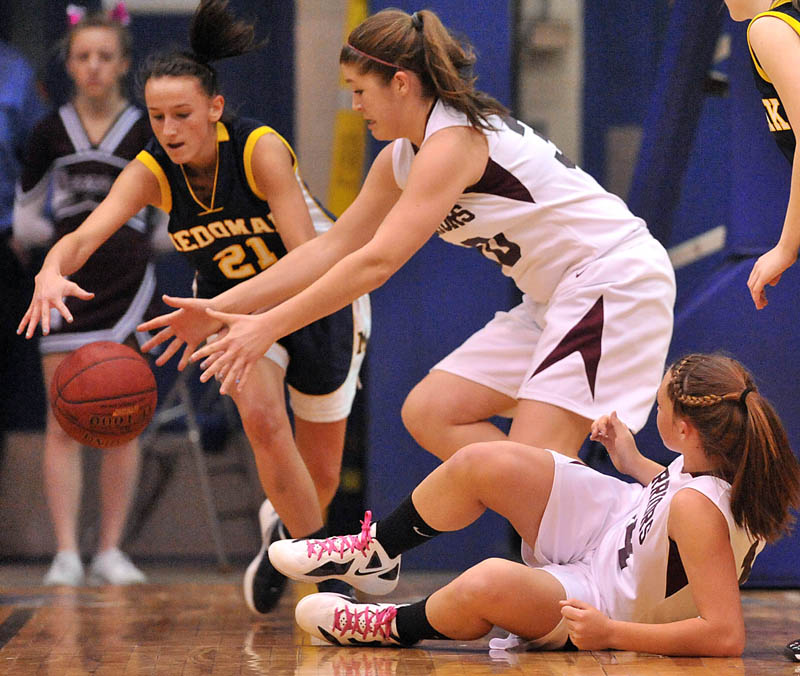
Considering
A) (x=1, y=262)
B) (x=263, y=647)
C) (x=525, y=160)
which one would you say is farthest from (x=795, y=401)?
(x=1, y=262)

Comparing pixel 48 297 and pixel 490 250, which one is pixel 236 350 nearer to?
pixel 48 297

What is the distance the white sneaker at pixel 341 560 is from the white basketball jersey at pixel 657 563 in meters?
0.53

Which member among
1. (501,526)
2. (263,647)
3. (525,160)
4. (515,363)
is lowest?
(501,526)

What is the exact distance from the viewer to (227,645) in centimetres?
289

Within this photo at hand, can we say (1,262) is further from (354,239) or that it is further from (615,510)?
(615,510)

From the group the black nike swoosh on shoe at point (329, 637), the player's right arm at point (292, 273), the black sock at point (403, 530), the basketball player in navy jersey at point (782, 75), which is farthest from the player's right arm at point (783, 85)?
the black nike swoosh on shoe at point (329, 637)

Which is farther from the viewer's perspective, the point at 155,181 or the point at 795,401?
the point at 795,401

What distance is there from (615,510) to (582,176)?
972mm

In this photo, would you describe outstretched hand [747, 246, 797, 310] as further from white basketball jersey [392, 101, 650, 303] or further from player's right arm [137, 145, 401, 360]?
player's right arm [137, 145, 401, 360]

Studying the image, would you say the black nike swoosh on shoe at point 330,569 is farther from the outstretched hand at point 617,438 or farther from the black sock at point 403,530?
the outstretched hand at point 617,438

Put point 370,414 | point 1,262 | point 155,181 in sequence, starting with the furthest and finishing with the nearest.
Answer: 1. point 1,262
2. point 370,414
3. point 155,181

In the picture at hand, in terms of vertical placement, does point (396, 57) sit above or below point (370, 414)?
above

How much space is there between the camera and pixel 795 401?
3.80 metres

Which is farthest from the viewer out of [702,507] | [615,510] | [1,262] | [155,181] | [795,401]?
[1,262]
